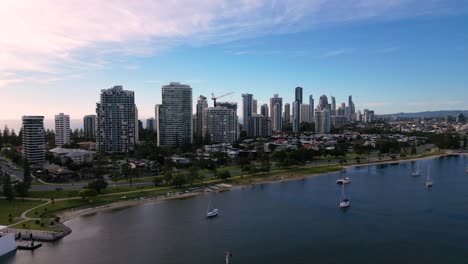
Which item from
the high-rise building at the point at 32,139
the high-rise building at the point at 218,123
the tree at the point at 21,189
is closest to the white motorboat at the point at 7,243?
the tree at the point at 21,189

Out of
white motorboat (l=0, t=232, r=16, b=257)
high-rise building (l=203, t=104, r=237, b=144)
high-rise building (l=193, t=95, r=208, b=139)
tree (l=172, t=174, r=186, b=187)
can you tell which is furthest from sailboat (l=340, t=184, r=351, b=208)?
high-rise building (l=193, t=95, r=208, b=139)

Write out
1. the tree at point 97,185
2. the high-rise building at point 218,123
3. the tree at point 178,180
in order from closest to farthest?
the tree at point 97,185
the tree at point 178,180
the high-rise building at point 218,123

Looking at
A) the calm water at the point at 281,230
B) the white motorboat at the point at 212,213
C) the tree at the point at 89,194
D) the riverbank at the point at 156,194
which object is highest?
the tree at the point at 89,194

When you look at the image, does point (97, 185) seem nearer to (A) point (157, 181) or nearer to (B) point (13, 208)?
(A) point (157, 181)

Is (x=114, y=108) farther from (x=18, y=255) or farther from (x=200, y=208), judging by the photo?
(x=18, y=255)

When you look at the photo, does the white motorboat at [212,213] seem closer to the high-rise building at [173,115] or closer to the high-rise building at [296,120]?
the high-rise building at [173,115]

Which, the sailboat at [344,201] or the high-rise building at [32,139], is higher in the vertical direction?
the high-rise building at [32,139]

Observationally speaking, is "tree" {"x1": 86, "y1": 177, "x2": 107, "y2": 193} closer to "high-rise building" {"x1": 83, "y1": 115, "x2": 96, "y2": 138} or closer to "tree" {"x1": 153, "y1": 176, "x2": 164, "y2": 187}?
"tree" {"x1": 153, "y1": 176, "x2": 164, "y2": 187}
